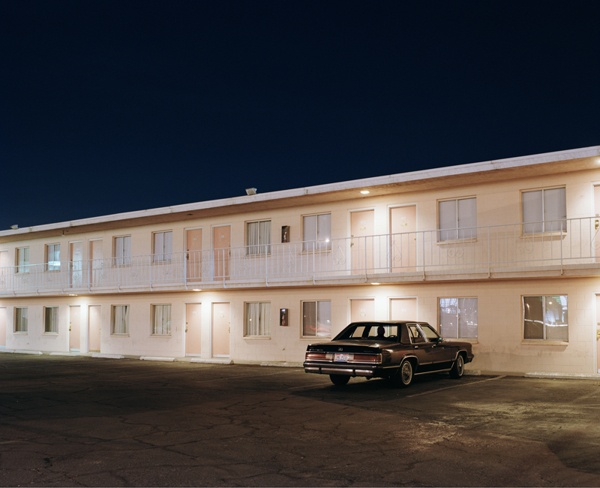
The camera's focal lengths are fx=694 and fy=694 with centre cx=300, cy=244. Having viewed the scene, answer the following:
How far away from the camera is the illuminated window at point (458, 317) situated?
19.6 metres

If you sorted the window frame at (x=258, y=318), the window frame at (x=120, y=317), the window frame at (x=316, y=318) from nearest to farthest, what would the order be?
the window frame at (x=316, y=318)
the window frame at (x=258, y=318)
the window frame at (x=120, y=317)

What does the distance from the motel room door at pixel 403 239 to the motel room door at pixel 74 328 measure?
1618 centimetres

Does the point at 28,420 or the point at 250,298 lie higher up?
the point at 250,298

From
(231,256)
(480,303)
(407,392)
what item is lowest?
(407,392)

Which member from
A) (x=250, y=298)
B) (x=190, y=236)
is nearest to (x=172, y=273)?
(x=190, y=236)

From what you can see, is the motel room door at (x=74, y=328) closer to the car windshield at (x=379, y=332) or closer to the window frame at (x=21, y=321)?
the window frame at (x=21, y=321)

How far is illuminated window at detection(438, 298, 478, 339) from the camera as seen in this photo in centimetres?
1959

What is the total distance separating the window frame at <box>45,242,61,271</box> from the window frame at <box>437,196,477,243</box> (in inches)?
738

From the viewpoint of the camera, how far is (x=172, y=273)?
26609 mm

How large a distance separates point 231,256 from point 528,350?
11.0 m

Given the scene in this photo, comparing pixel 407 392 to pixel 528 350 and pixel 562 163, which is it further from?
pixel 562 163

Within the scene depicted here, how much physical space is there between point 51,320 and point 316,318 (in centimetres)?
1536

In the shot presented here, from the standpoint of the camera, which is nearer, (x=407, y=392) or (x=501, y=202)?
(x=407, y=392)

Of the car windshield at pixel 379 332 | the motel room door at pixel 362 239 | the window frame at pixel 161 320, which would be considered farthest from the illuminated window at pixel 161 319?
the car windshield at pixel 379 332
